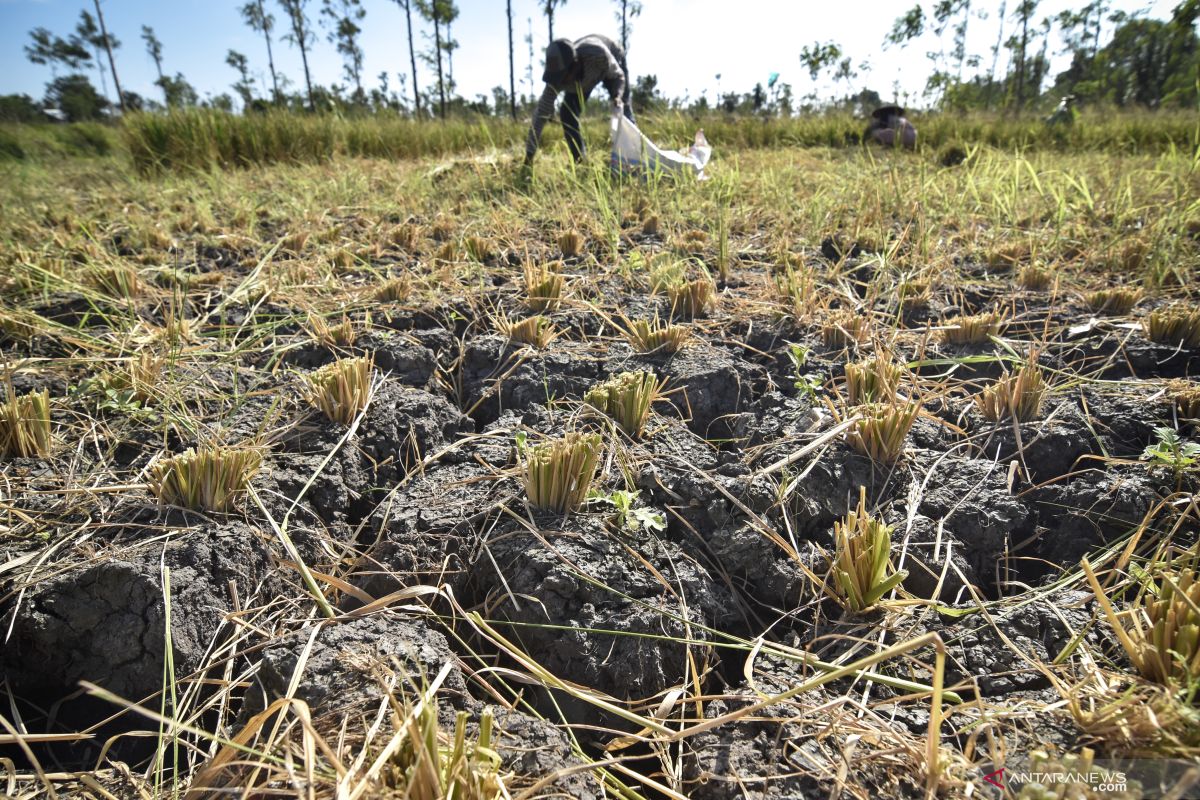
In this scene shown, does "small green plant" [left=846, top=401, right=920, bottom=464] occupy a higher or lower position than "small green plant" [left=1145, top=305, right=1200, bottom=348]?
lower

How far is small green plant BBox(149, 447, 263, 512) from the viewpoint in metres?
1.04

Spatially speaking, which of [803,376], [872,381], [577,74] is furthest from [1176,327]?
[577,74]

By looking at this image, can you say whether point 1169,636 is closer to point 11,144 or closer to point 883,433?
point 883,433

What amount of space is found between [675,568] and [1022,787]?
1.76 ft

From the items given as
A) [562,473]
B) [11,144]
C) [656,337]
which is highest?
[11,144]

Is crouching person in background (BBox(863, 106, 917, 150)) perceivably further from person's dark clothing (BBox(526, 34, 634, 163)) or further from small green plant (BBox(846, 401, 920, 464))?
small green plant (BBox(846, 401, 920, 464))

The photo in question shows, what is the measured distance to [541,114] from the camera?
4398 mm

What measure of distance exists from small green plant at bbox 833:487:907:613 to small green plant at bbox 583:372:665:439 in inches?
20.7

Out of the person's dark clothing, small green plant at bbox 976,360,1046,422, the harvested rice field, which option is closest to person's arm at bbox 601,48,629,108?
the person's dark clothing

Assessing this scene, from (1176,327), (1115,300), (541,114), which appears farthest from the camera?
(541,114)

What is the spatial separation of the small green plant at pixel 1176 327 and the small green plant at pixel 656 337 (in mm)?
1322

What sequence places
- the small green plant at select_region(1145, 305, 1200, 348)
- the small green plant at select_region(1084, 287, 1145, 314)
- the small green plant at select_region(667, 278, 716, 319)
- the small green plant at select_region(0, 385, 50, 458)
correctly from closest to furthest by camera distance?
the small green plant at select_region(0, 385, 50, 458), the small green plant at select_region(1145, 305, 1200, 348), the small green plant at select_region(1084, 287, 1145, 314), the small green plant at select_region(667, 278, 716, 319)

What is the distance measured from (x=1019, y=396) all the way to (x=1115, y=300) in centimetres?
92

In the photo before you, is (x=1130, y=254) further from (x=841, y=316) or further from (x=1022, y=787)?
(x=1022, y=787)
